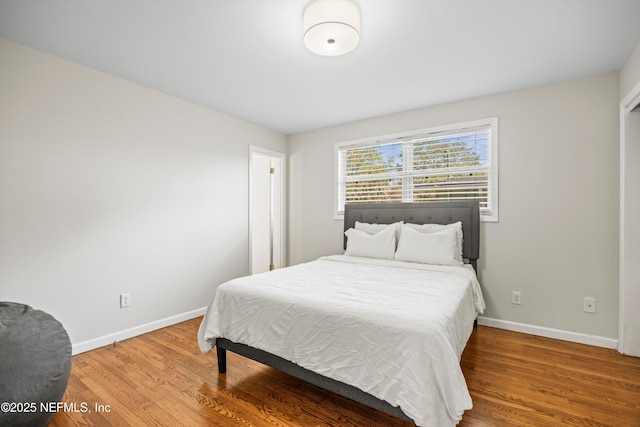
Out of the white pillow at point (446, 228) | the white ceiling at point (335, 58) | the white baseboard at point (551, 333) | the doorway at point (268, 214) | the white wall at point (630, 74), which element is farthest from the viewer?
the doorway at point (268, 214)

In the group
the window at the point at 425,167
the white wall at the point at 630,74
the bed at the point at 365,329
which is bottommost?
the bed at the point at 365,329

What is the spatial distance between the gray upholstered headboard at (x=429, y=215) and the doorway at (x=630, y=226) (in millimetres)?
1109

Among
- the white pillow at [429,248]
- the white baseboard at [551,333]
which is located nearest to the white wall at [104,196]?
the white pillow at [429,248]

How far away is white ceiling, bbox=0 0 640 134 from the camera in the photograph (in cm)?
188

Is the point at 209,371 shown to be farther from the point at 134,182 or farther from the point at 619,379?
the point at 619,379

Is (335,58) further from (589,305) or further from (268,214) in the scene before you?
(589,305)

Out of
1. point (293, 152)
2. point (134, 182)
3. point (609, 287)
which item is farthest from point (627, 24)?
point (134, 182)

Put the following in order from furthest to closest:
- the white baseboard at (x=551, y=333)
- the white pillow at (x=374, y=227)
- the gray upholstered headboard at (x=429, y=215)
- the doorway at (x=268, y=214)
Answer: the doorway at (x=268, y=214), the white pillow at (x=374, y=227), the gray upholstered headboard at (x=429, y=215), the white baseboard at (x=551, y=333)

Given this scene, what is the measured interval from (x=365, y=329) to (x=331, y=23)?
1741 millimetres

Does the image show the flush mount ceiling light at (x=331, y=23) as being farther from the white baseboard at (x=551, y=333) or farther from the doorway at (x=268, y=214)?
the white baseboard at (x=551, y=333)

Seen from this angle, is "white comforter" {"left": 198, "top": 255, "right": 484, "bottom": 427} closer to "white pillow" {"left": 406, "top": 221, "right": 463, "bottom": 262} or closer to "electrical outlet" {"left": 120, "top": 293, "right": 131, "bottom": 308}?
"white pillow" {"left": 406, "top": 221, "right": 463, "bottom": 262}

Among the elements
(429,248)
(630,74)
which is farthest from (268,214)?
(630,74)

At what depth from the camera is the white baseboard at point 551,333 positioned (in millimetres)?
2697

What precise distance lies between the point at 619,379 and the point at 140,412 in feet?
10.6
